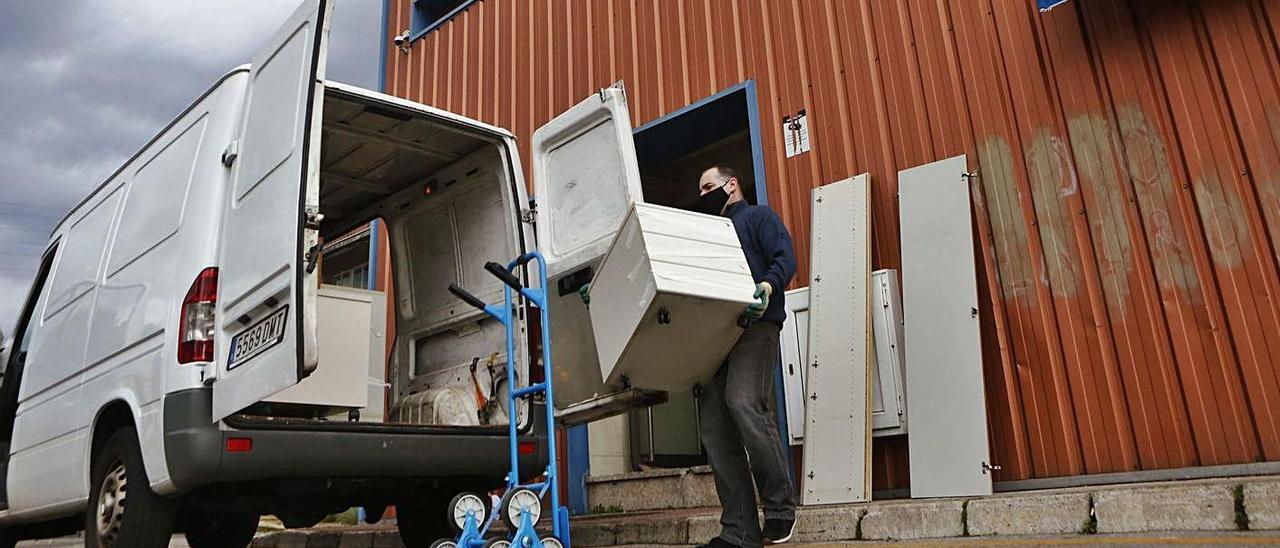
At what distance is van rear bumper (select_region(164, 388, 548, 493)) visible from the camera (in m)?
3.23

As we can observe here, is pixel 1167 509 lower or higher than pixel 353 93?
lower

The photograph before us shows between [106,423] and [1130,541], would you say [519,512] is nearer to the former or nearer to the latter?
[1130,541]

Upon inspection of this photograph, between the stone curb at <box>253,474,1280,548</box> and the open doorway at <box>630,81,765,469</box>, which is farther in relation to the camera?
the open doorway at <box>630,81,765,469</box>

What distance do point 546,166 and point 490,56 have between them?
4252 millimetres

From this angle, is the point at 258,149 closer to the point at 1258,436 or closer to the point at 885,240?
the point at 885,240

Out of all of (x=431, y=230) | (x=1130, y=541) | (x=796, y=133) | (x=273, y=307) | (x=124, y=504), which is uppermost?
(x=796, y=133)

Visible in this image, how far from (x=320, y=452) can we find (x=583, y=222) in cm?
171

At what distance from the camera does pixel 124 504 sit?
3.52m

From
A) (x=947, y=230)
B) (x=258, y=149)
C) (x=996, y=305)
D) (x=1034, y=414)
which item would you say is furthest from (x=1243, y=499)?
(x=258, y=149)

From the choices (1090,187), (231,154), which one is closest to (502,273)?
(231,154)

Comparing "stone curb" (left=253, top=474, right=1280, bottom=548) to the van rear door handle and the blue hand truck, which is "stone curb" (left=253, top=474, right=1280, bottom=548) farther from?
the van rear door handle

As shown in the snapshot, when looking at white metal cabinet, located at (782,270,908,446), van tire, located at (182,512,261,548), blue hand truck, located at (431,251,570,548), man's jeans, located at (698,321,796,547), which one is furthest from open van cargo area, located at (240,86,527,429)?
white metal cabinet, located at (782,270,908,446)

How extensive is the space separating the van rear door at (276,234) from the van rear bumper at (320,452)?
0.14 m

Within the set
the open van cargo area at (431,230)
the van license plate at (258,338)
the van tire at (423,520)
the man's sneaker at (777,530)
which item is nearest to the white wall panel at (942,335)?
the man's sneaker at (777,530)
